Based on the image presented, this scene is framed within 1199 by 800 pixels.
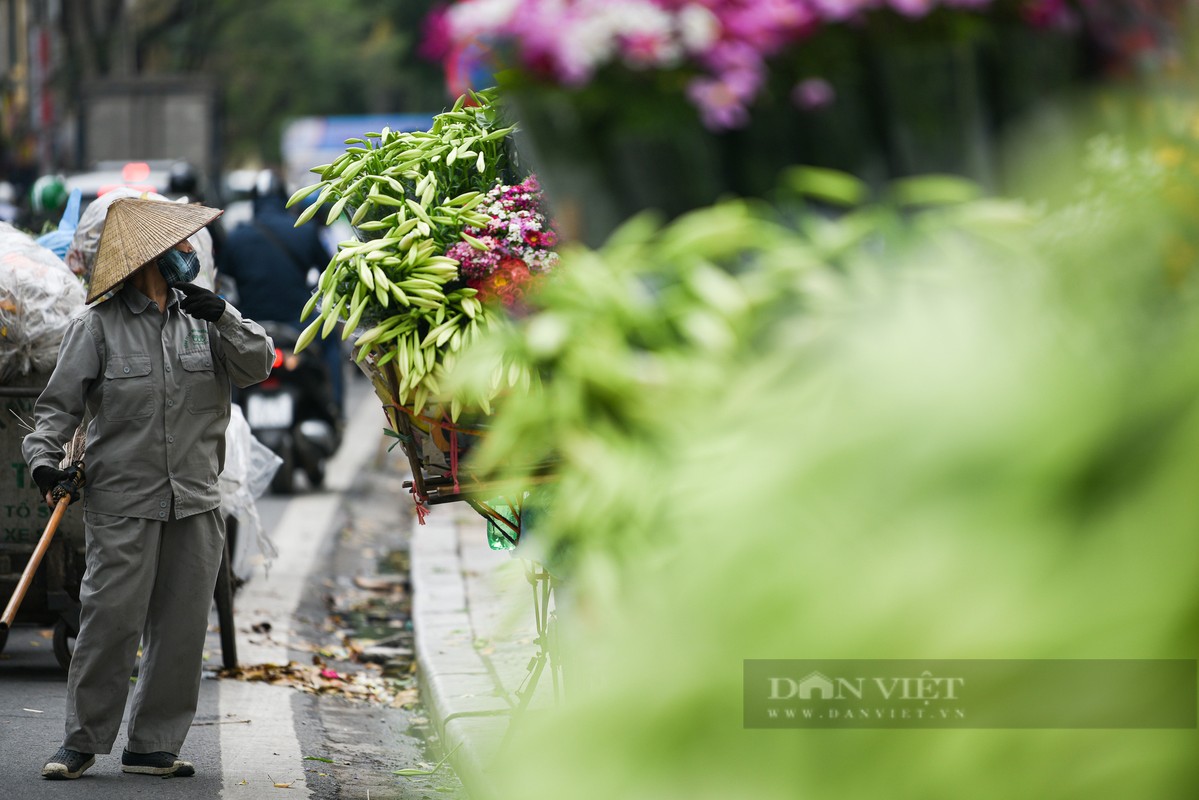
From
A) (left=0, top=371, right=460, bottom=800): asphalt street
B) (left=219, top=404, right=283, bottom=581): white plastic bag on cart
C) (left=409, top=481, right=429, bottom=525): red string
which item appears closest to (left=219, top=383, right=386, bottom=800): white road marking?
(left=0, top=371, right=460, bottom=800): asphalt street

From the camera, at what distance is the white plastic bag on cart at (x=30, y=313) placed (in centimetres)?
657

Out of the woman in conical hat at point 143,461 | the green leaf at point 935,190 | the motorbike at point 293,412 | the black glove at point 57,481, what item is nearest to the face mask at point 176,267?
the woman in conical hat at point 143,461

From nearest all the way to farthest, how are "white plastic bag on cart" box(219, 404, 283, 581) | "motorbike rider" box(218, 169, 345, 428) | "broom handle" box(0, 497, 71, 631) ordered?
1. "broom handle" box(0, 497, 71, 631)
2. "white plastic bag on cart" box(219, 404, 283, 581)
3. "motorbike rider" box(218, 169, 345, 428)

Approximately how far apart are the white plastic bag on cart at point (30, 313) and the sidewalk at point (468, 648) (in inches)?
80.5

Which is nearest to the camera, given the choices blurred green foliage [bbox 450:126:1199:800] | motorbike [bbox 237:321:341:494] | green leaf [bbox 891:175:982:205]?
blurred green foliage [bbox 450:126:1199:800]

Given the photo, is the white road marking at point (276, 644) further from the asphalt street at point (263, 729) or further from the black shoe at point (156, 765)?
the black shoe at point (156, 765)

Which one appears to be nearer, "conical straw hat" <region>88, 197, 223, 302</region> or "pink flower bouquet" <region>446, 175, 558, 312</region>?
"pink flower bouquet" <region>446, 175, 558, 312</region>

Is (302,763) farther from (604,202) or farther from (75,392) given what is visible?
(604,202)

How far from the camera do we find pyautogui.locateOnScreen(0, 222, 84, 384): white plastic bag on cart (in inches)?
259

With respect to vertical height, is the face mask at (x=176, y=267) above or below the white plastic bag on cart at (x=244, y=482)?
above

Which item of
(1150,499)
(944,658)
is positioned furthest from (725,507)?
(1150,499)

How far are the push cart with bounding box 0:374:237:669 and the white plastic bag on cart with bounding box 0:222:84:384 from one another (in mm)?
79

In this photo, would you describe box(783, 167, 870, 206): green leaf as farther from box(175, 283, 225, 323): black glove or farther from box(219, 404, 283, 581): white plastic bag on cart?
box(219, 404, 283, 581): white plastic bag on cart

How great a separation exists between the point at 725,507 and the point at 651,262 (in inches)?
15.8
